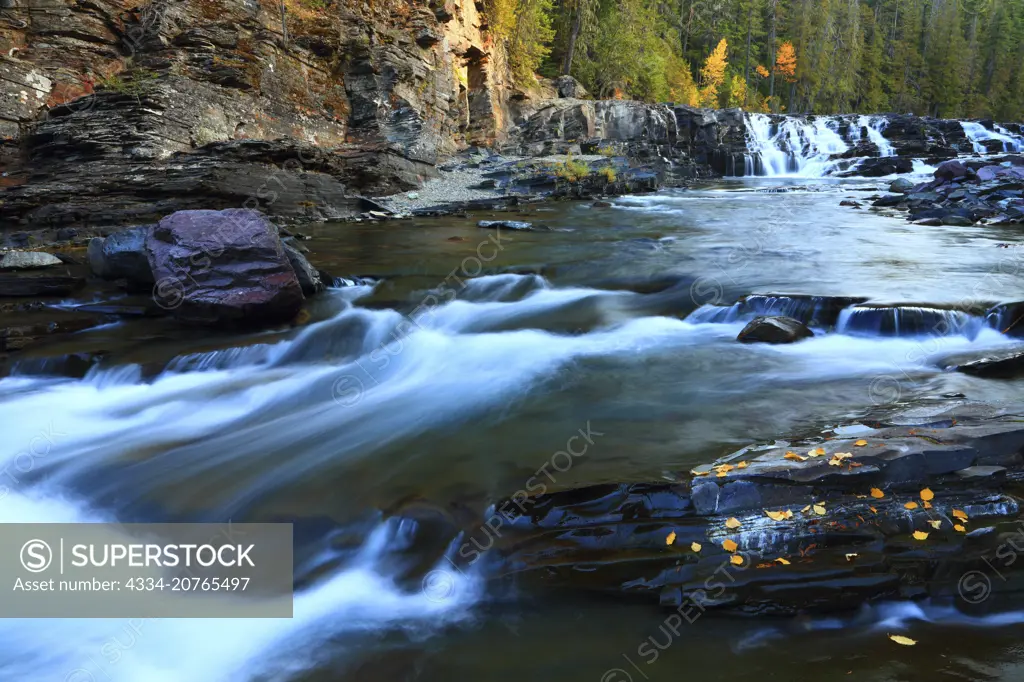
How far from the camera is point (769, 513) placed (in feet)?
9.80

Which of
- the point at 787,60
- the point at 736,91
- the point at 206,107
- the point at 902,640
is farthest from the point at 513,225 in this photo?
the point at 787,60

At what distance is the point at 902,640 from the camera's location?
2.55m

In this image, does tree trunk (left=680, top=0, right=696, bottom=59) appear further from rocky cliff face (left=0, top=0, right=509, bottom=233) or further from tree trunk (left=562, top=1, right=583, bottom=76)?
rocky cliff face (left=0, top=0, right=509, bottom=233)

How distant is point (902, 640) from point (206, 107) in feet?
54.8

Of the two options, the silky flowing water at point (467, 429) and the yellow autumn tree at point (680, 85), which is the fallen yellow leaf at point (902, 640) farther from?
the yellow autumn tree at point (680, 85)

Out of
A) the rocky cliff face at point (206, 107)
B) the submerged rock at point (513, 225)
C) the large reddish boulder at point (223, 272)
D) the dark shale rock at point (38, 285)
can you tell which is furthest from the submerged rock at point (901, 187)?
the dark shale rock at point (38, 285)

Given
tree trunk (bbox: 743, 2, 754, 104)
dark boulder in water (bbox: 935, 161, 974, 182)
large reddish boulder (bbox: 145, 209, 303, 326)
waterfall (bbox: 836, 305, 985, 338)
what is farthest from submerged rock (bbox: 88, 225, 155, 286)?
tree trunk (bbox: 743, 2, 754, 104)

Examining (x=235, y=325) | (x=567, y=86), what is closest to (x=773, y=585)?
(x=235, y=325)

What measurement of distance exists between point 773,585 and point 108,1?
18221 mm

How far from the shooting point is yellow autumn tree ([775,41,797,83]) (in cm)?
5697

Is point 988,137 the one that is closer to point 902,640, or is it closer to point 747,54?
point 747,54

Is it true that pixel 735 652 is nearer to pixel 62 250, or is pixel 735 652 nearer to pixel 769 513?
pixel 769 513

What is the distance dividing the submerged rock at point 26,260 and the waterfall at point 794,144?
91.4ft

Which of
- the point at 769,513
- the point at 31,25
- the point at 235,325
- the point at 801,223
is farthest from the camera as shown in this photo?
the point at 801,223
